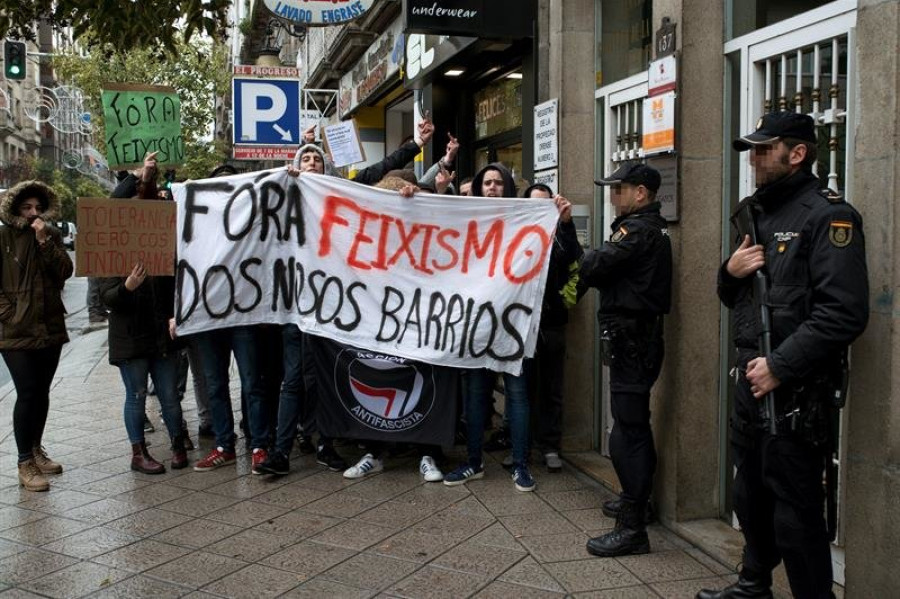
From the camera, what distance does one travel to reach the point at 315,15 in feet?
31.8

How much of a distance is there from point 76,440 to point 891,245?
20.7ft

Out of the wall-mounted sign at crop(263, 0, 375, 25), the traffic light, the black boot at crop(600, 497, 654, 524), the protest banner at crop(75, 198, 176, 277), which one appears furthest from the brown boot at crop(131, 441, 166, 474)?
the traffic light

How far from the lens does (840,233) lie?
10.6 ft

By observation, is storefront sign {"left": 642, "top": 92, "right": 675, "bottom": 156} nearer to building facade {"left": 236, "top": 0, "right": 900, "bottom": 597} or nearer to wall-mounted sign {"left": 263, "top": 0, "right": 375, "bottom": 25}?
building facade {"left": 236, "top": 0, "right": 900, "bottom": 597}

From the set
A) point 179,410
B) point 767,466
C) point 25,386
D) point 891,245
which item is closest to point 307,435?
point 179,410

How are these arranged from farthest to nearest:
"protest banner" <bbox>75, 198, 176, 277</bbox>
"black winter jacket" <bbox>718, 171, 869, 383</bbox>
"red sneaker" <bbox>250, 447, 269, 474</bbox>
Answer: "red sneaker" <bbox>250, 447, 269, 474</bbox>, "protest banner" <bbox>75, 198, 176, 277</bbox>, "black winter jacket" <bbox>718, 171, 869, 383</bbox>

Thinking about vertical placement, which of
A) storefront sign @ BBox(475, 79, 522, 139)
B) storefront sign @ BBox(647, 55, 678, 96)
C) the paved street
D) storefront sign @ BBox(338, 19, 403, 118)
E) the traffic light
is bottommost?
the paved street

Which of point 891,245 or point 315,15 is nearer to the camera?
point 891,245

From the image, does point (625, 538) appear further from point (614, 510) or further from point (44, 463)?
point (44, 463)

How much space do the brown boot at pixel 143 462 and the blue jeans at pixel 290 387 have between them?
0.90 m

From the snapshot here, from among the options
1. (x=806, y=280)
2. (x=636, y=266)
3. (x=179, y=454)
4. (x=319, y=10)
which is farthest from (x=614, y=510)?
(x=319, y=10)

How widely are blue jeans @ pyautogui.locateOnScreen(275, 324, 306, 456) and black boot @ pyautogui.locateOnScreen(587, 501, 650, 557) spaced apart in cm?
237

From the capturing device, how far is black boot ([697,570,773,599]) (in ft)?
12.6

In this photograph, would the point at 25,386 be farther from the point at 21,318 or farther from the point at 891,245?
the point at 891,245
